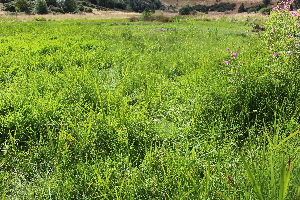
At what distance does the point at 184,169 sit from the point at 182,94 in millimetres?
2152

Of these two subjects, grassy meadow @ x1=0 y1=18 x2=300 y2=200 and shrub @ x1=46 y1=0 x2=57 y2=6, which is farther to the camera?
shrub @ x1=46 y1=0 x2=57 y2=6

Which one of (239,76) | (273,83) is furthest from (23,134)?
(273,83)

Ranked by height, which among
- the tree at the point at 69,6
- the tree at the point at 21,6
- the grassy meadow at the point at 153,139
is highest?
the tree at the point at 69,6

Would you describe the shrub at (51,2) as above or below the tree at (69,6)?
above

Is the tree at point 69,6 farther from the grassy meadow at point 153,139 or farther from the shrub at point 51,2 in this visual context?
the grassy meadow at point 153,139

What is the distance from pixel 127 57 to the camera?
7801 mm

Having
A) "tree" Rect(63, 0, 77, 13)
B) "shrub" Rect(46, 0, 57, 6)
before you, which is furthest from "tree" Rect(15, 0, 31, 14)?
"shrub" Rect(46, 0, 57, 6)

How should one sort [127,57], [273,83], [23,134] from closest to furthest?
[23,134]
[273,83]
[127,57]

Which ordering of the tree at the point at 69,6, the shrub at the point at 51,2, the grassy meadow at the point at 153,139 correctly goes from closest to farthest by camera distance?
the grassy meadow at the point at 153,139
the tree at the point at 69,6
the shrub at the point at 51,2

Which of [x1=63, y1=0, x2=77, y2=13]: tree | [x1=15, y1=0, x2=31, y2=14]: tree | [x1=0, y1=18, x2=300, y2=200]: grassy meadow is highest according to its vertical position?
[x1=63, y1=0, x2=77, y2=13]: tree

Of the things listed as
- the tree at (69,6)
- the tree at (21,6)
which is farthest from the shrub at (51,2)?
the tree at (21,6)

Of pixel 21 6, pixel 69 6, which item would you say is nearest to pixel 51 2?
pixel 69 6

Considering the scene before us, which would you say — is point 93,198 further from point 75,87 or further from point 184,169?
point 75,87

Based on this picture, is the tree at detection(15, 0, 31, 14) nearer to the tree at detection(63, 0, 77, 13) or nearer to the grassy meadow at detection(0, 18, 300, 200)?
the tree at detection(63, 0, 77, 13)
